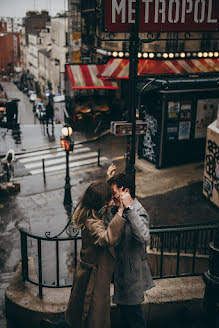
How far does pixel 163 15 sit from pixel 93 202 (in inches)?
119

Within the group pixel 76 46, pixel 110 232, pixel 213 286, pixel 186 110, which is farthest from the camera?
pixel 76 46

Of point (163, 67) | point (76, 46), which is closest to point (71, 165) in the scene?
point (163, 67)

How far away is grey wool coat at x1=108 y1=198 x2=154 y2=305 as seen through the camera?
3576mm

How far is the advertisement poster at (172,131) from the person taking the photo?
46.2 feet

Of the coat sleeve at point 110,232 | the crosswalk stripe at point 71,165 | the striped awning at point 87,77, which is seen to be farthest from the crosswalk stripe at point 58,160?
the coat sleeve at point 110,232

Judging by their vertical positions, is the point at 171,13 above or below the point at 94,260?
above

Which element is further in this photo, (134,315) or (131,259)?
(134,315)

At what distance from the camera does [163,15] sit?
5.11 metres

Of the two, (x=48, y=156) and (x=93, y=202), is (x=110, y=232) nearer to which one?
(x=93, y=202)

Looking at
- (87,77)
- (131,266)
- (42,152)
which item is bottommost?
(42,152)

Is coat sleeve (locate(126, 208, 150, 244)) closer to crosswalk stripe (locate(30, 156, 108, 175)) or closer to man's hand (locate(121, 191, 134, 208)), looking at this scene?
man's hand (locate(121, 191, 134, 208))

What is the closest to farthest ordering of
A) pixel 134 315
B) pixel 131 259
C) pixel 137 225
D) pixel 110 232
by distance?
1. pixel 110 232
2. pixel 137 225
3. pixel 131 259
4. pixel 134 315

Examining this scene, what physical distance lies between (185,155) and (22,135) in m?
13.0

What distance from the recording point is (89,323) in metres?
3.55
